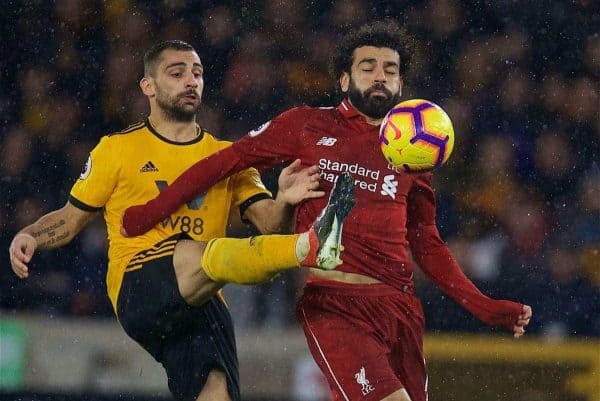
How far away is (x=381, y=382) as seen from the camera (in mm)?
4555

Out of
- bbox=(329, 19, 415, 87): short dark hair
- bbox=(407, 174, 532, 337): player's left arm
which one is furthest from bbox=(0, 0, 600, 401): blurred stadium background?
bbox=(329, 19, 415, 87): short dark hair

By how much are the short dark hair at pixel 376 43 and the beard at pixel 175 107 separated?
746mm

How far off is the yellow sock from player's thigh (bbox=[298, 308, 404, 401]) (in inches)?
14.2

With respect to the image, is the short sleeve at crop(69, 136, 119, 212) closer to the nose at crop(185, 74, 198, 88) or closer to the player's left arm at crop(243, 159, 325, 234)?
the nose at crop(185, 74, 198, 88)

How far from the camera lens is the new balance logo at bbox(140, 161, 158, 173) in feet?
17.1

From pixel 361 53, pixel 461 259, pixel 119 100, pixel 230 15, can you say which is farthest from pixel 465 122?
pixel 361 53

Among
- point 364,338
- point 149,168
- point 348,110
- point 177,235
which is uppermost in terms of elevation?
point 348,110

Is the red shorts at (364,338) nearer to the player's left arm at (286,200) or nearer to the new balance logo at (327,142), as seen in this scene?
the player's left arm at (286,200)

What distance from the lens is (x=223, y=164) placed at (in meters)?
5.04

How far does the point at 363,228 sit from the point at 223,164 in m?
0.70

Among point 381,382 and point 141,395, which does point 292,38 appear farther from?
point 381,382

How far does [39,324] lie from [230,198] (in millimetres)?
3390

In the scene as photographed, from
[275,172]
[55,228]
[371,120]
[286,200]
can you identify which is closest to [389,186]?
[371,120]

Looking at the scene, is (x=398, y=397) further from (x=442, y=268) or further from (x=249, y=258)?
(x=442, y=268)
